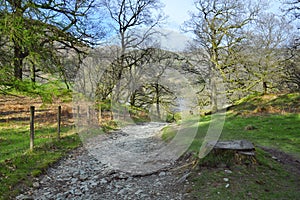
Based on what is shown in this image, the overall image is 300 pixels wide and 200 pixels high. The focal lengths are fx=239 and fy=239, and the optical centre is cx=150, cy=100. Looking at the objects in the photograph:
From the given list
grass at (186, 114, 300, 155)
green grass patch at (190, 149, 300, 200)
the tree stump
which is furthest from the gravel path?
grass at (186, 114, 300, 155)

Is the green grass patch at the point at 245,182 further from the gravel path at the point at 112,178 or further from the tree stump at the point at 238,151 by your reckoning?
the gravel path at the point at 112,178

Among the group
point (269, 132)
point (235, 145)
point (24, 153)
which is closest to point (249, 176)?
point (235, 145)

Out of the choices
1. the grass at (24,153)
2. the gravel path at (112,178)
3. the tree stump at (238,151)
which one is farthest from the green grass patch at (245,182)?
the grass at (24,153)

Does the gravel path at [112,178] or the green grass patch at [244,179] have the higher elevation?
the green grass patch at [244,179]

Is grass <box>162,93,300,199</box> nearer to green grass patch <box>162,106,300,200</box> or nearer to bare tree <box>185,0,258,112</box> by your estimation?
green grass patch <box>162,106,300,200</box>

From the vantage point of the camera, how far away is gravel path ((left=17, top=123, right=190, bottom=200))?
472 centimetres

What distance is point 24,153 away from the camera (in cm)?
702

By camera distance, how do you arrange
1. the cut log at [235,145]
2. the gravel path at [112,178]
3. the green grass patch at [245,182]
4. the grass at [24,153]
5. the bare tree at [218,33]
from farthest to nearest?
the bare tree at [218,33] → the grass at [24,153] → the cut log at [235,145] → the gravel path at [112,178] → the green grass patch at [245,182]

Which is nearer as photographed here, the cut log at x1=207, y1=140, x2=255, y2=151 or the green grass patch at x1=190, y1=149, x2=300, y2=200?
the green grass patch at x1=190, y1=149, x2=300, y2=200

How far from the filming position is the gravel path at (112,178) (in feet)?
15.5

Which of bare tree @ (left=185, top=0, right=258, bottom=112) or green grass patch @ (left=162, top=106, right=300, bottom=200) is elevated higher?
bare tree @ (left=185, top=0, right=258, bottom=112)

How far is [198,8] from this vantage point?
18.2 meters

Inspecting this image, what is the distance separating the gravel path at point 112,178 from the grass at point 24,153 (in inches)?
10.2

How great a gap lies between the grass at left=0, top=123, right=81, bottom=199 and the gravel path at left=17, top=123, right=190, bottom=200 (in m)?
0.26
